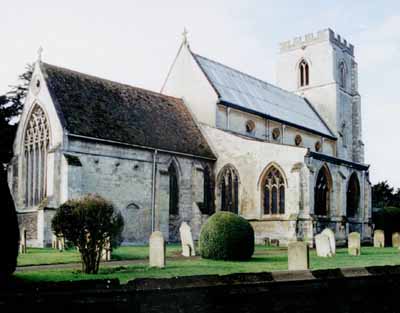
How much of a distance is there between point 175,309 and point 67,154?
57.9 feet

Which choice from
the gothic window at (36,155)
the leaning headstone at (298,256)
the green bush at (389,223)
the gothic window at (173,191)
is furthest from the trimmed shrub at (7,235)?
the green bush at (389,223)

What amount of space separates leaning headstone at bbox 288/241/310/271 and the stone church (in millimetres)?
13771

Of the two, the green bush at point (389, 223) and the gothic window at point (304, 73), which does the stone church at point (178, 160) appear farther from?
the gothic window at point (304, 73)

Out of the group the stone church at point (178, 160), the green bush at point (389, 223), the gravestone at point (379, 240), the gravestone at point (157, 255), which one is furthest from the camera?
the green bush at point (389, 223)

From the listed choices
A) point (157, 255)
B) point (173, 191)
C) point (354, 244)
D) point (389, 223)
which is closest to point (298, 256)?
point (157, 255)

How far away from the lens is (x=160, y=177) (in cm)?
2884

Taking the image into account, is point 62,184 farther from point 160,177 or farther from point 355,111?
point 355,111

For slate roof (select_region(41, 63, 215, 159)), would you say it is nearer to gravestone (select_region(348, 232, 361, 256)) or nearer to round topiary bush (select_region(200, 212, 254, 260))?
round topiary bush (select_region(200, 212, 254, 260))

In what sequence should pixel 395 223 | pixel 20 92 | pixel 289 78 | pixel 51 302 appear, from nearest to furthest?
1. pixel 51 302
2. pixel 395 223
3. pixel 20 92
4. pixel 289 78

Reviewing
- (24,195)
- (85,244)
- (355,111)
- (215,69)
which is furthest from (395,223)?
(85,244)

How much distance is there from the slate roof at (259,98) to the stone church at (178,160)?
18cm

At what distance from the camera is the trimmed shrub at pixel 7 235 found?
9664 millimetres

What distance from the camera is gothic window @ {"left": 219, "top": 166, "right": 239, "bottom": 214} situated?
31891 millimetres

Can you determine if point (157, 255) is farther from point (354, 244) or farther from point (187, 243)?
point (354, 244)
